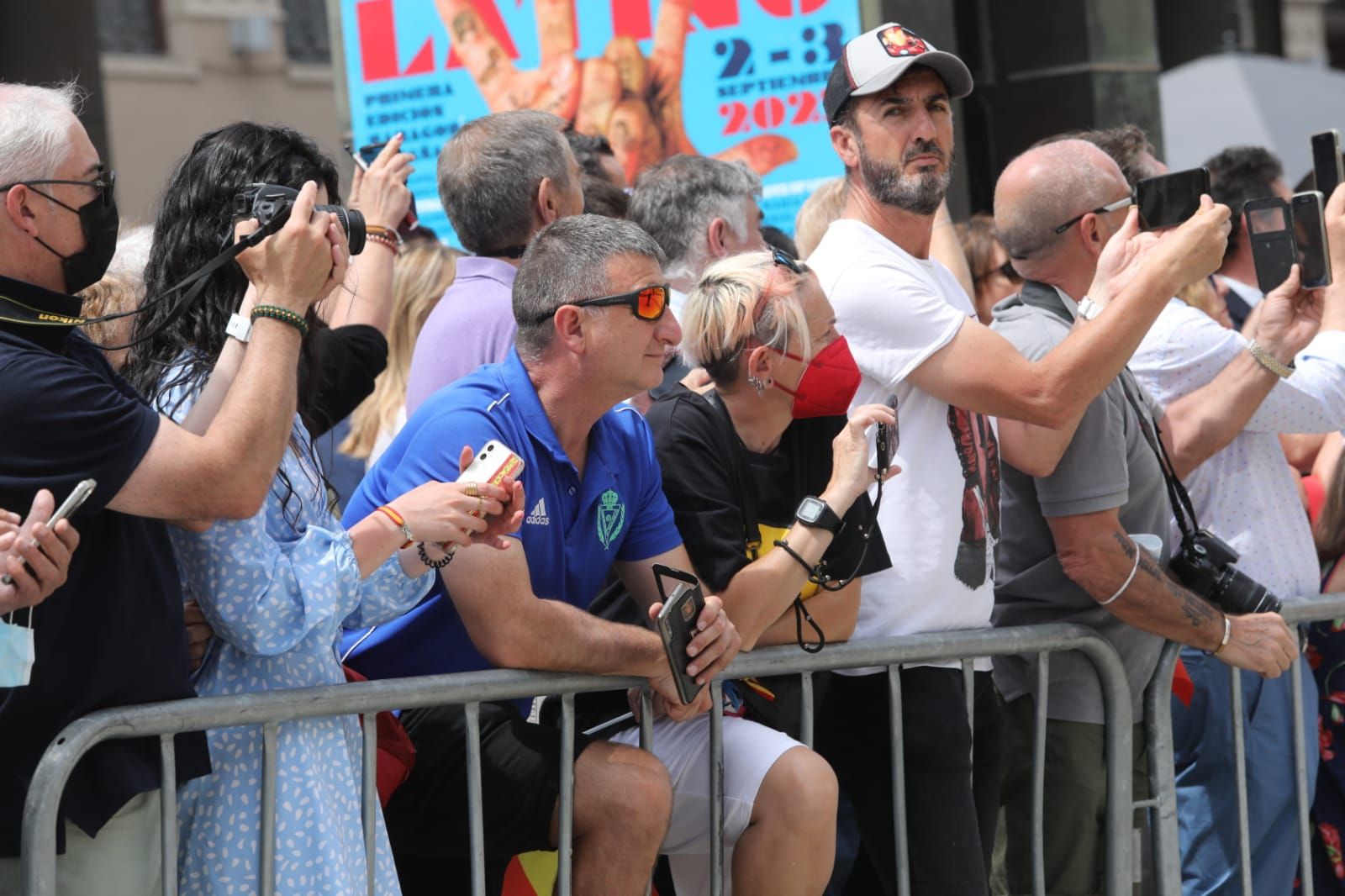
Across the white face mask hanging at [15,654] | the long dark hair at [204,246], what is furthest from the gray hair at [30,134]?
the white face mask hanging at [15,654]

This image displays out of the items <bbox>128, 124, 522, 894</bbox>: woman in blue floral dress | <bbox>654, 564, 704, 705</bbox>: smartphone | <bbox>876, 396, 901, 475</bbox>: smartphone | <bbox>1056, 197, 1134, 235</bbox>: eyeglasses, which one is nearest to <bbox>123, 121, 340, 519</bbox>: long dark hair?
<bbox>128, 124, 522, 894</bbox>: woman in blue floral dress

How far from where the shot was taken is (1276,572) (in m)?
4.23

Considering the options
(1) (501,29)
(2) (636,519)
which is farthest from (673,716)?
(1) (501,29)

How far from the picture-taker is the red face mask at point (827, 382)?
3.50 metres

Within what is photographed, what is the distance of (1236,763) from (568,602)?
177cm

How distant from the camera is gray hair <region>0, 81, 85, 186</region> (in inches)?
102

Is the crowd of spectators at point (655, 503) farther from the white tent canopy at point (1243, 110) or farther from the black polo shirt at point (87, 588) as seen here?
the white tent canopy at point (1243, 110)

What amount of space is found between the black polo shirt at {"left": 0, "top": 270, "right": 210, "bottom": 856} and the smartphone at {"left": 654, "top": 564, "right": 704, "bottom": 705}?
33.1 inches

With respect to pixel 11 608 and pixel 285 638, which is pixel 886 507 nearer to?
pixel 285 638

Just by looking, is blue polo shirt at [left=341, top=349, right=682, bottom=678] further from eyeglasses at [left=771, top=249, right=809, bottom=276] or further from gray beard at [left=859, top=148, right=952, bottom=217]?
gray beard at [left=859, top=148, right=952, bottom=217]

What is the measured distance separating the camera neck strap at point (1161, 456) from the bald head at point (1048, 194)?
0.38 meters

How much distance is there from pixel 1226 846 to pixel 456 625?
2050 mm

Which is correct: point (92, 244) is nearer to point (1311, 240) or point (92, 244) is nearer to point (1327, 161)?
point (1311, 240)

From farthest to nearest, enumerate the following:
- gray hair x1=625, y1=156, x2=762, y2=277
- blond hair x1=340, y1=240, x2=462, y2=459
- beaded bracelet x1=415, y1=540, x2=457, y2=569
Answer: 1. blond hair x1=340, y1=240, x2=462, y2=459
2. gray hair x1=625, y1=156, x2=762, y2=277
3. beaded bracelet x1=415, y1=540, x2=457, y2=569
